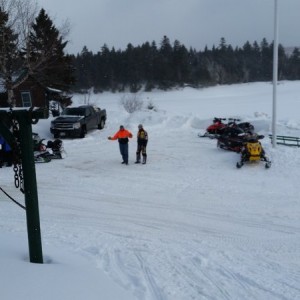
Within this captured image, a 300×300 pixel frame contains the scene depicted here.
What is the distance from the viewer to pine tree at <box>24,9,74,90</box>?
25362mm

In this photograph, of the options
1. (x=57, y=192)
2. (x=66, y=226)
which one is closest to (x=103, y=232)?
(x=66, y=226)

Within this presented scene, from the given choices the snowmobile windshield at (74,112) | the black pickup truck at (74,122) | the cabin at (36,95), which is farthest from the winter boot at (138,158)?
the cabin at (36,95)

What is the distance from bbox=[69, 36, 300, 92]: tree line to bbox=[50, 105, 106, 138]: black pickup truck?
63846mm

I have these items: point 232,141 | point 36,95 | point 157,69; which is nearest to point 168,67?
point 157,69

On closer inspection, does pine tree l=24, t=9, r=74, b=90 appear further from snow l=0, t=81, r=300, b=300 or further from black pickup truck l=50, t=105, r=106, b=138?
snow l=0, t=81, r=300, b=300

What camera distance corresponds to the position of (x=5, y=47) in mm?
23328

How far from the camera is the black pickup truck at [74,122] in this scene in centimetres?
2261

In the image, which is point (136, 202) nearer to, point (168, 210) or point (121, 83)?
point (168, 210)

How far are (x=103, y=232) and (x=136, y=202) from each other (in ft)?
8.92

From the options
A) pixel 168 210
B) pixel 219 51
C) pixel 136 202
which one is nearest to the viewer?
pixel 168 210

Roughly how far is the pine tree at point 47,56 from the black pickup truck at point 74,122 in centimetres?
356

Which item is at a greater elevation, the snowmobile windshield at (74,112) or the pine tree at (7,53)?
the pine tree at (7,53)

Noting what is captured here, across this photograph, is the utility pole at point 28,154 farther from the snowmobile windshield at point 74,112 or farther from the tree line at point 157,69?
the tree line at point 157,69

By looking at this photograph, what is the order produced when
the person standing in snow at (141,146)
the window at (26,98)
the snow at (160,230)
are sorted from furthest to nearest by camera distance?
the window at (26,98), the person standing in snow at (141,146), the snow at (160,230)
